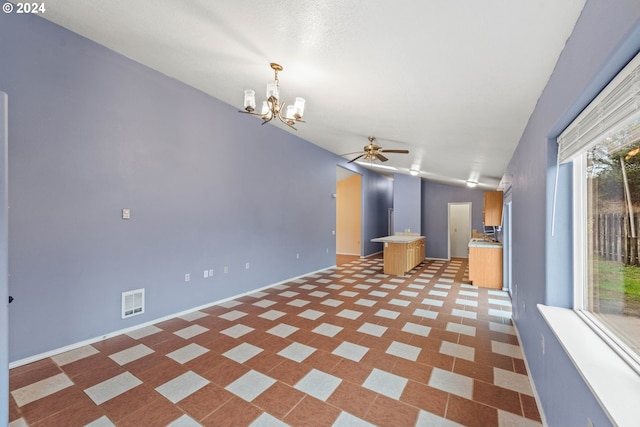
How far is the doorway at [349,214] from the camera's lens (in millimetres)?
10130

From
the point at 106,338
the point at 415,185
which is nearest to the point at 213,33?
the point at 106,338

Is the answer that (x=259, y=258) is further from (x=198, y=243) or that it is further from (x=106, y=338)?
(x=106, y=338)

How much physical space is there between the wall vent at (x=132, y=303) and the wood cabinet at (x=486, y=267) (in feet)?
19.4

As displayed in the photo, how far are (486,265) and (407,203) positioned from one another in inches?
159

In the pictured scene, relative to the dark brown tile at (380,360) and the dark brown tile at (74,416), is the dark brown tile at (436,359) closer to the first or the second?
the dark brown tile at (380,360)

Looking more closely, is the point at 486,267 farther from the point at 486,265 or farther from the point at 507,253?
the point at 507,253

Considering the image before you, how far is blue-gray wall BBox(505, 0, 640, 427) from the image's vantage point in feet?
3.39

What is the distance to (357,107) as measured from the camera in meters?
3.57

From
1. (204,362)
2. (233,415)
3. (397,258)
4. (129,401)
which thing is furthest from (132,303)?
(397,258)

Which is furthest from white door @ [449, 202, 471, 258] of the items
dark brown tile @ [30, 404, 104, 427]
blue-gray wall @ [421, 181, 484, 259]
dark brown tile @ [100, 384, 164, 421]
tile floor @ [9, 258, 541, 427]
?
dark brown tile @ [30, 404, 104, 427]

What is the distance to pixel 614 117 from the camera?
1.15 meters

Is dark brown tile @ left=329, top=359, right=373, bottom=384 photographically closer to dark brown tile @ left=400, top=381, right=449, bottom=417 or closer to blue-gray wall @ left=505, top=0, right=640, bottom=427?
dark brown tile @ left=400, top=381, right=449, bottom=417

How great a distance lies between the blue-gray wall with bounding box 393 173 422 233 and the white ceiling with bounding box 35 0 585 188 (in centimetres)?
523

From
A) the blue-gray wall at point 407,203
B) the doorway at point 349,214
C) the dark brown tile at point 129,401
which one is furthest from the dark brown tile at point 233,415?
the doorway at point 349,214
